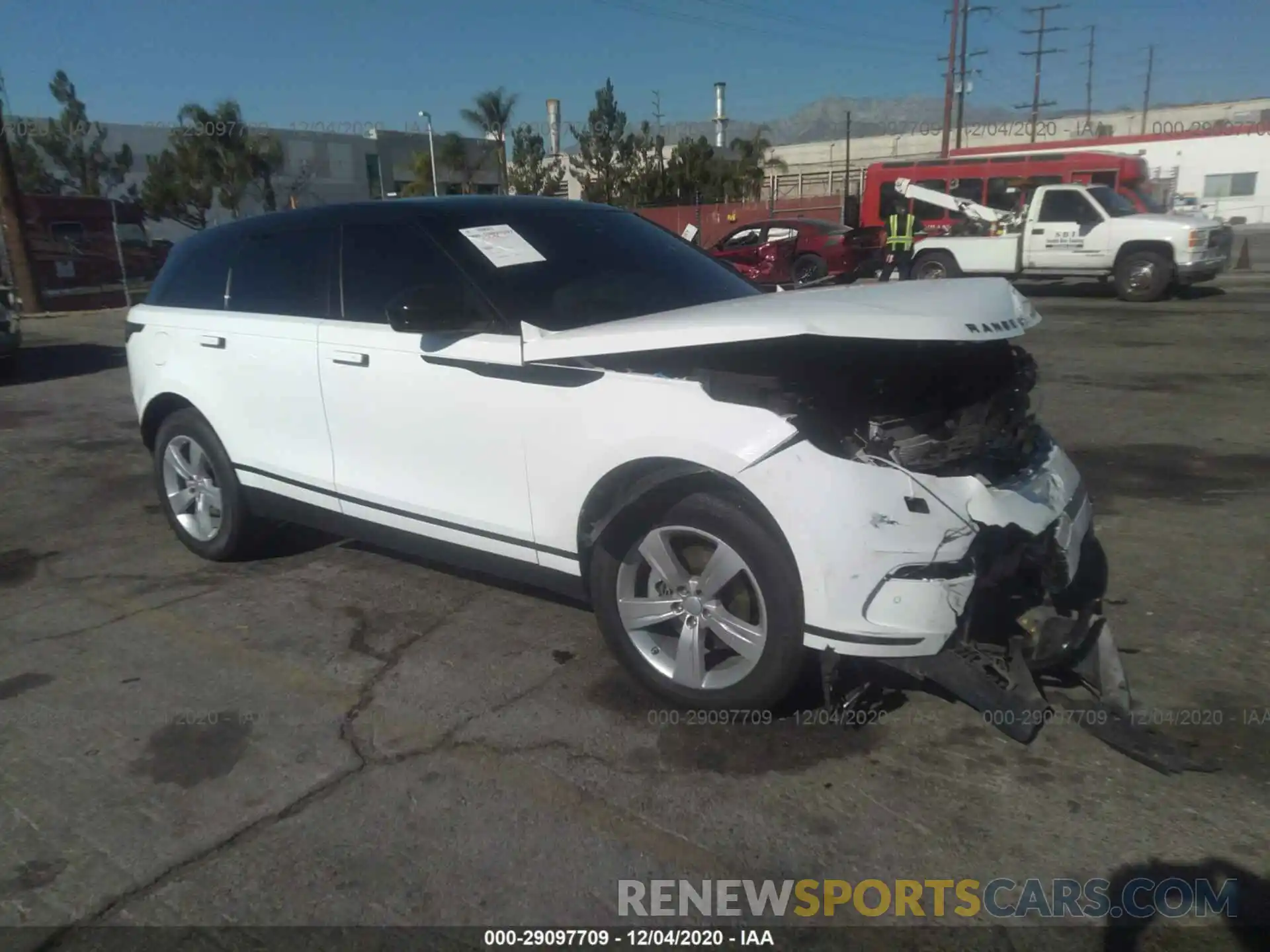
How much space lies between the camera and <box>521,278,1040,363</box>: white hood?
2910mm

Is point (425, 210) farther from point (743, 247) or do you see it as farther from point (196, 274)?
point (743, 247)

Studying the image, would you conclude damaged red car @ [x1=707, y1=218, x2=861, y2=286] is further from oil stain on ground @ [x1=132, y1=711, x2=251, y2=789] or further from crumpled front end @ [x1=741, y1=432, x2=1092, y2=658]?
oil stain on ground @ [x1=132, y1=711, x2=251, y2=789]

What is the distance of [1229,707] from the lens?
3.29 m

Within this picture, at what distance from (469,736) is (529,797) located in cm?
44

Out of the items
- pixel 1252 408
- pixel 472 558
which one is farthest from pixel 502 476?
pixel 1252 408

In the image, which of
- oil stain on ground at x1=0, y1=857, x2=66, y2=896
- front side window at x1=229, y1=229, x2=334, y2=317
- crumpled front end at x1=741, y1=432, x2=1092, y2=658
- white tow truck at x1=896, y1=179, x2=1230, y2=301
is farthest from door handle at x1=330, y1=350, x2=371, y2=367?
white tow truck at x1=896, y1=179, x2=1230, y2=301

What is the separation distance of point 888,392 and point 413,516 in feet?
6.59

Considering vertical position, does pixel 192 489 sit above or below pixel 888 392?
below

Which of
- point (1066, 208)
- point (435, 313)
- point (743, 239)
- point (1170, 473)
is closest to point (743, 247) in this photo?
point (743, 239)

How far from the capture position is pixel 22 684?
3850 millimetres

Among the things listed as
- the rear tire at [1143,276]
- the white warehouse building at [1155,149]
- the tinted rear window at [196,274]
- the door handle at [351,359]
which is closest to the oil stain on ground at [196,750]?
the door handle at [351,359]

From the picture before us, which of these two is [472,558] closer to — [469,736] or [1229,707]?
[469,736]

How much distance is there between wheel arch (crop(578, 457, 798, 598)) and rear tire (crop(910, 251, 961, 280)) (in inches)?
Result: 646

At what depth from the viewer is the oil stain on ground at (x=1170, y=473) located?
5.75m
